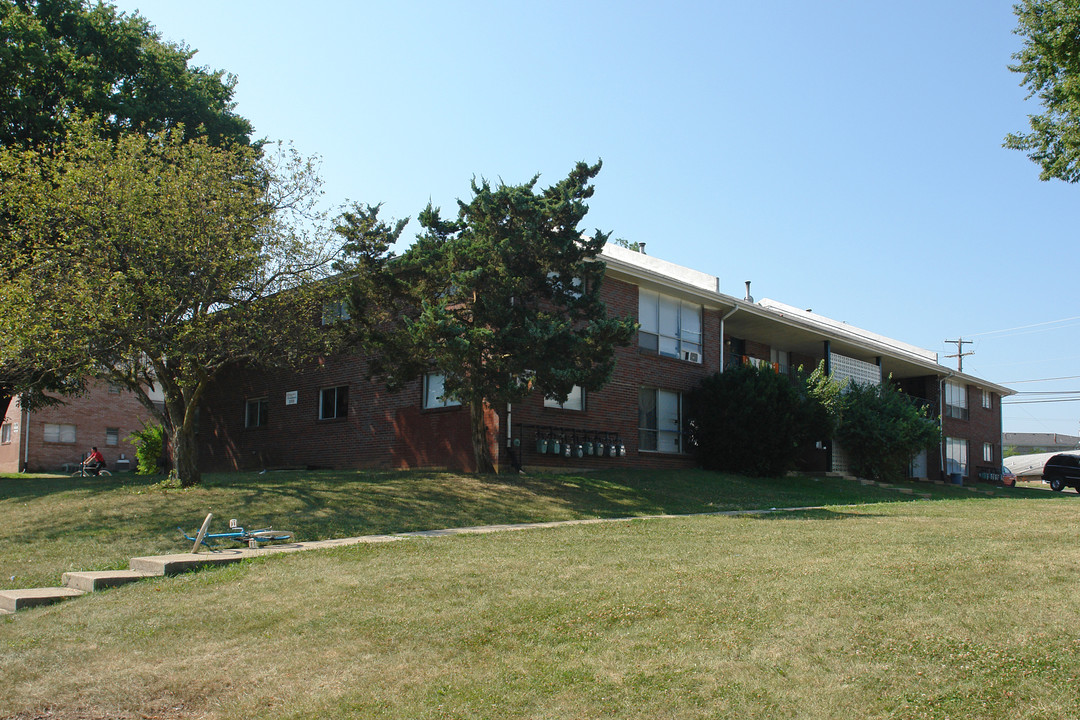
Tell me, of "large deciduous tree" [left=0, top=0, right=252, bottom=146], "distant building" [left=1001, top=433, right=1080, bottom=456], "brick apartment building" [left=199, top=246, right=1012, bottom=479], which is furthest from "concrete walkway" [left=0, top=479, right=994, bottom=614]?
"distant building" [left=1001, top=433, right=1080, bottom=456]

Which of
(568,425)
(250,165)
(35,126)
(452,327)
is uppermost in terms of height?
(35,126)

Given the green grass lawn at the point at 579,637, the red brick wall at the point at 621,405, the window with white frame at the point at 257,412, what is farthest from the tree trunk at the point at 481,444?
the window with white frame at the point at 257,412

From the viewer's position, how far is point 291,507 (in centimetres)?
1348

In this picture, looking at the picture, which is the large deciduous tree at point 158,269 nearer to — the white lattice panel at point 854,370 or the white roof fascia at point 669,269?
the white roof fascia at point 669,269

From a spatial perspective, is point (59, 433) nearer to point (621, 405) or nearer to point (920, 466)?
point (621, 405)

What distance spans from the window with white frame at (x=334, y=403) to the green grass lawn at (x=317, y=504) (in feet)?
13.4

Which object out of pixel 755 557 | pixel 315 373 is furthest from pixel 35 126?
pixel 755 557

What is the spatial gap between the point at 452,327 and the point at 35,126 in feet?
48.8

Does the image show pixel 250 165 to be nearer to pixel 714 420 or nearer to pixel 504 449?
pixel 504 449

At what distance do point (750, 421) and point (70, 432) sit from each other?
1303 inches

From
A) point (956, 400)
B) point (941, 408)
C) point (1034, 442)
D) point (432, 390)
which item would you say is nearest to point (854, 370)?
point (941, 408)

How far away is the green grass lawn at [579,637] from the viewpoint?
492 cm

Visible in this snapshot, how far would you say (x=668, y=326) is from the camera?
23.0m

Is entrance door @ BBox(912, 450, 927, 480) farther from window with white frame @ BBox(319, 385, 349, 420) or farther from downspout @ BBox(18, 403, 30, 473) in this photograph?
downspout @ BBox(18, 403, 30, 473)
